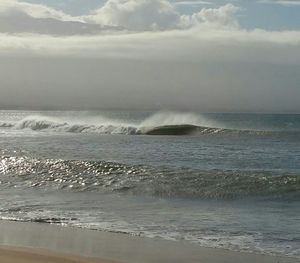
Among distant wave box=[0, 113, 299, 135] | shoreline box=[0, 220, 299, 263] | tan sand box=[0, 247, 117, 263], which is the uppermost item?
distant wave box=[0, 113, 299, 135]

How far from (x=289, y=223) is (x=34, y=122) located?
159ft

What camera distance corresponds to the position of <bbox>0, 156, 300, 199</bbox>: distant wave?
45.2ft

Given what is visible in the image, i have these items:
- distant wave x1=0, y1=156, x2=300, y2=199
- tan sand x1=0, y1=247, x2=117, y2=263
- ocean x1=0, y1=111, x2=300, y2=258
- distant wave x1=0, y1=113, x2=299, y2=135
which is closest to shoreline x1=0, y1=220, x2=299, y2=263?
tan sand x1=0, y1=247, x2=117, y2=263

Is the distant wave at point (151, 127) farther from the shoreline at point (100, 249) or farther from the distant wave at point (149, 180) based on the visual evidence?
the shoreline at point (100, 249)

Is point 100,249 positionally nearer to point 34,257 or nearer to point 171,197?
point 34,257

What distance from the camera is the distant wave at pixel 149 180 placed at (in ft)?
45.2

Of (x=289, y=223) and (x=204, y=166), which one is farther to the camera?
(x=204, y=166)

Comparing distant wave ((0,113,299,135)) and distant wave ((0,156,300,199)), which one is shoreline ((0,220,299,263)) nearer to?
distant wave ((0,156,300,199))

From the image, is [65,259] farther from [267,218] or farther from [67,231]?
[267,218]

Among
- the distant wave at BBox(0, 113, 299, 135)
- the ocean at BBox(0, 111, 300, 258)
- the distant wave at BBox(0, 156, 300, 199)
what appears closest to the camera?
the ocean at BBox(0, 111, 300, 258)

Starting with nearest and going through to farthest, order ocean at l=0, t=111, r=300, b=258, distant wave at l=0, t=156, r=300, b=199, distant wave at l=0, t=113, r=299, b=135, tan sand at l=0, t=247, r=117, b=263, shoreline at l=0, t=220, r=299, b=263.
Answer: tan sand at l=0, t=247, r=117, b=263 < shoreline at l=0, t=220, r=299, b=263 < ocean at l=0, t=111, r=300, b=258 < distant wave at l=0, t=156, r=300, b=199 < distant wave at l=0, t=113, r=299, b=135

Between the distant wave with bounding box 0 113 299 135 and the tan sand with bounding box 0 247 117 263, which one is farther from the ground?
the distant wave with bounding box 0 113 299 135

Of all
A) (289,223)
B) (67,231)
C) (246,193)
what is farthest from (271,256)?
(246,193)

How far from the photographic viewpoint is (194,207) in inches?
467
